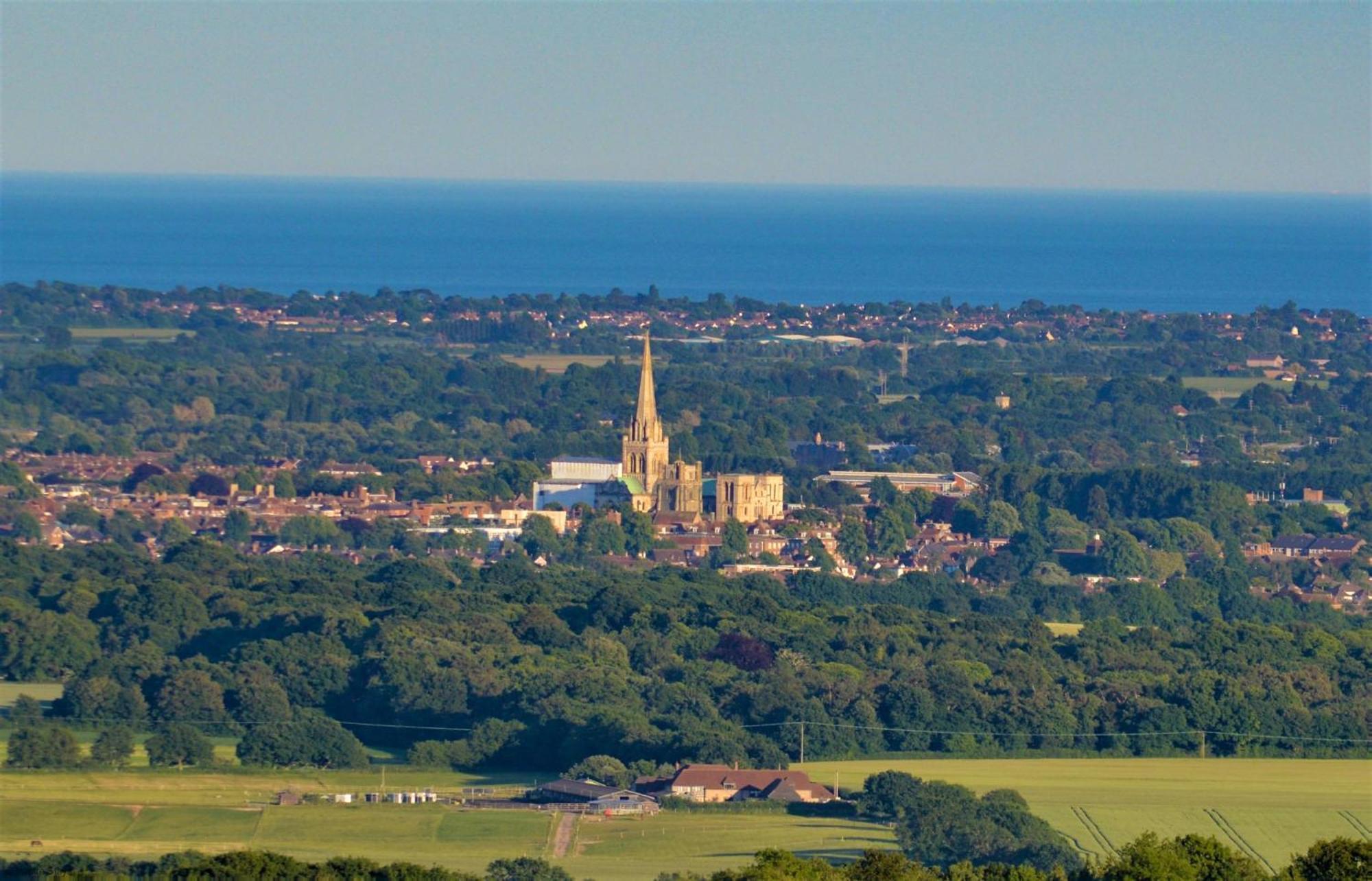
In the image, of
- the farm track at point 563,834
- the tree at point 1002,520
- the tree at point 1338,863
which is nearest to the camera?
the tree at point 1338,863

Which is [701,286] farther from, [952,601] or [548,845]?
[548,845]

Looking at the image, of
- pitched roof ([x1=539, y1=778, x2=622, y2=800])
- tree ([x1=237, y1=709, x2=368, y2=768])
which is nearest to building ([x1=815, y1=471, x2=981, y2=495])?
tree ([x1=237, y1=709, x2=368, y2=768])

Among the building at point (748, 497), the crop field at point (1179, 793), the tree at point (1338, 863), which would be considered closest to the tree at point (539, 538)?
the building at point (748, 497)

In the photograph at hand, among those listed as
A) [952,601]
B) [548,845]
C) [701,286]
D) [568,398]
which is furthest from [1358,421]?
[701,286]

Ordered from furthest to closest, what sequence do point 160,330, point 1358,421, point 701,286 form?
point 701,286 → point 160,330 → point 1358,421

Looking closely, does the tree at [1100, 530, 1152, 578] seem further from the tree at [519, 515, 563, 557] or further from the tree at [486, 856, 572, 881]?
the tree at [486, 856, 572, 881]

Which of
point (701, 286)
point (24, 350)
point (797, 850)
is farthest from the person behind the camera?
point (701, 286)

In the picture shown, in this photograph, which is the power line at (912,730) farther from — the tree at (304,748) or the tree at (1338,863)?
the tree at (1338,863)
